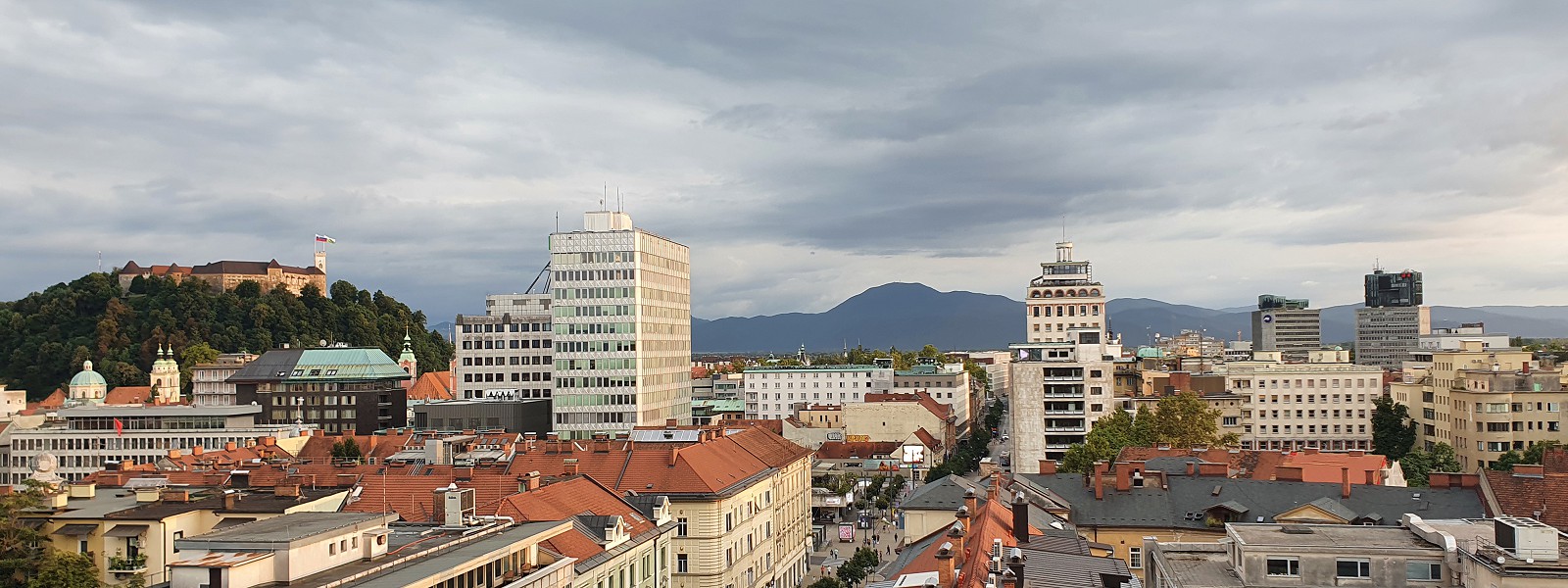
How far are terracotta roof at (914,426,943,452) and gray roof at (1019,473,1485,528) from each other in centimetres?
9982

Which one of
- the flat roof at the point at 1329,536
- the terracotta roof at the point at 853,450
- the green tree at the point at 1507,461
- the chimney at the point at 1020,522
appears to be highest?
the flat roof at the point at 1329,536

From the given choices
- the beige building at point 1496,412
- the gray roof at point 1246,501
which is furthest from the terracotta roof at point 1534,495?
the beige building at point 1496,412

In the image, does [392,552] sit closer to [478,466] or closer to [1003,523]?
[1003,523]

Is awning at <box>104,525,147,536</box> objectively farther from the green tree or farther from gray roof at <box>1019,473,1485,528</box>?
the green tree

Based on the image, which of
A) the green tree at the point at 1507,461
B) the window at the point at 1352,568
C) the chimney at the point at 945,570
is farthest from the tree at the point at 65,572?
the green tree at the point at 1507,461

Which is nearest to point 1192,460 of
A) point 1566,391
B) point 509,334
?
point 1566,391

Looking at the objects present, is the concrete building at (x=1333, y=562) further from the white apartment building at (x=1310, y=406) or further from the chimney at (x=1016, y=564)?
the white apartment building at (x=1310, y=406)

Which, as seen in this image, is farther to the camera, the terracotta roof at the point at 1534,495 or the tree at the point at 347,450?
the tree at the point at 347,450

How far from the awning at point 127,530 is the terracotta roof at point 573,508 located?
1441cm

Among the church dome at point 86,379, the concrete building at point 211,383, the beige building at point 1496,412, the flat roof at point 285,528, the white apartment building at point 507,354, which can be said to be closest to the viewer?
the flat roof at point 285,528

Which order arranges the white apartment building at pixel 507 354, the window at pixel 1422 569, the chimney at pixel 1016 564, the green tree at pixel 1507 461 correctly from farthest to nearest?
the white apartment building at pixel 507 354 < the green tree at pixel 1507 461 < the chimney at pixel 1016 564 < the window at pixel 1422 569

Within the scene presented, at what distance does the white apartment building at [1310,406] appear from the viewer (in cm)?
15088

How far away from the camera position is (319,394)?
154 meters

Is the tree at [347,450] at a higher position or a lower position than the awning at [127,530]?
lower
